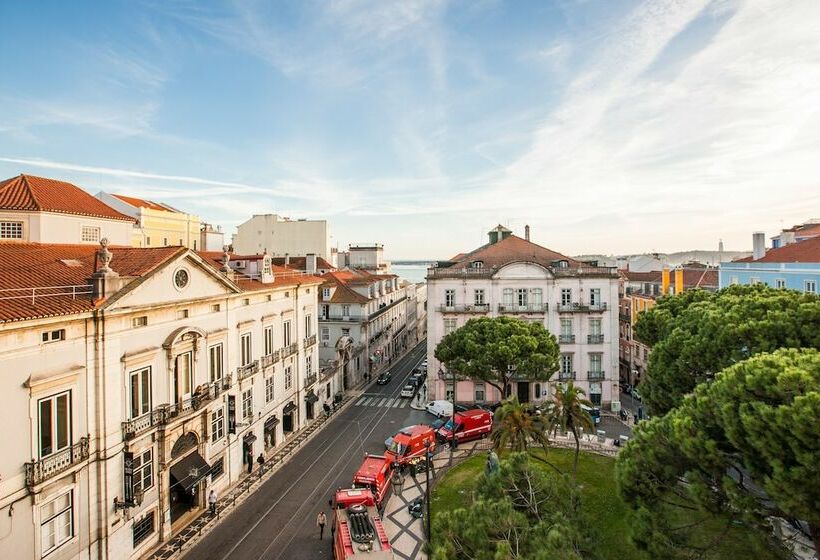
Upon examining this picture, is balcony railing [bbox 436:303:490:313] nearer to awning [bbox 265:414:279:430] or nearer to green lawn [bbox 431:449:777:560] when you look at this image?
green lawn [bbox 431:449:777:560]

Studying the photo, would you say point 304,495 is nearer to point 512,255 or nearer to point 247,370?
point 247,370

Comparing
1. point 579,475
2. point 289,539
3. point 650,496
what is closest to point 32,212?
point 289,539

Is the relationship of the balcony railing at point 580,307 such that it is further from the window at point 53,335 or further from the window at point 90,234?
the window at point 53,335

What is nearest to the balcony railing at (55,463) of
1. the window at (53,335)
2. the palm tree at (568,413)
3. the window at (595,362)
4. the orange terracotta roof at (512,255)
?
the window at (53,335)

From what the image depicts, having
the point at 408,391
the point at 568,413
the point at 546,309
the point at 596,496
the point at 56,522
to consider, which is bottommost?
the point at 596,496

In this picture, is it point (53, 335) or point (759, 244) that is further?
point (759, 244)

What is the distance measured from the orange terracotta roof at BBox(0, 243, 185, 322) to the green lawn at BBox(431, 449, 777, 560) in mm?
16134

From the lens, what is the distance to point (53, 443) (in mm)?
17297

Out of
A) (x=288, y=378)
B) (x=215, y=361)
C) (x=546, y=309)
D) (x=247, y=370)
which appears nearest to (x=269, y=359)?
(x=247, y=370)

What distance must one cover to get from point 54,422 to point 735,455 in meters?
21.7

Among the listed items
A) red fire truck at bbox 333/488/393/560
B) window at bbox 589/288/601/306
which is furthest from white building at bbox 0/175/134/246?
window at bbox 589/288/601/306

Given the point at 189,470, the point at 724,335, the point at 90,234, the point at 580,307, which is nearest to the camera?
the point at 724,335

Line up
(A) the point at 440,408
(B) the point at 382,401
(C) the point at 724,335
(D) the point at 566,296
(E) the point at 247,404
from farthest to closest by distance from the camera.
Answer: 1. (B) the point at 382,401
2. (D) the point at 566,296
3. (A) the point at 440,408
4. (E) the point at 247,404
5. (C) the point at 724,335

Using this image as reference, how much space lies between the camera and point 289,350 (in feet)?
121
